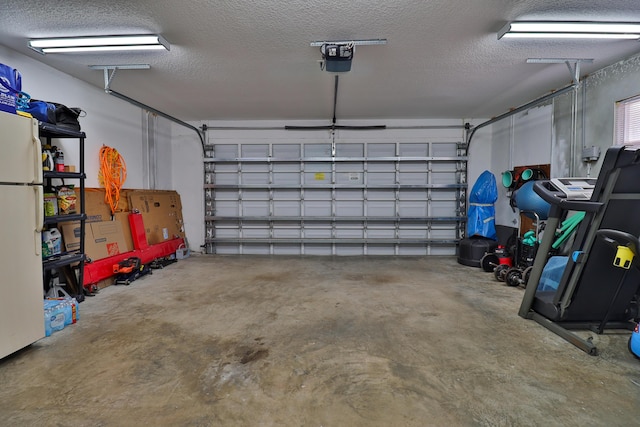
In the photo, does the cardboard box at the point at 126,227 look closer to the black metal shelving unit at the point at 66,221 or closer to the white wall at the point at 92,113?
the white wall at the point at 92,113

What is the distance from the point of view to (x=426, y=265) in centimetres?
564

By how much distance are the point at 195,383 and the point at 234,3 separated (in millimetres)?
3100

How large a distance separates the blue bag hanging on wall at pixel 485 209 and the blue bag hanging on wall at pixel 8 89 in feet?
21.6

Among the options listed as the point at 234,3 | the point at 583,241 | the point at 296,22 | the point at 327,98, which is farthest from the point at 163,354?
the point at 327,98

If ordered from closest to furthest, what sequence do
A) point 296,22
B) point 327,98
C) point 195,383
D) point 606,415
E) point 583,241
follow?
point 606,415 → point 195,383 → point 583,241 → point 296,22 → point 327,98

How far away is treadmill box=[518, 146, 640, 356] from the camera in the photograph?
2426mm

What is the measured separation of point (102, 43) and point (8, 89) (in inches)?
42.9

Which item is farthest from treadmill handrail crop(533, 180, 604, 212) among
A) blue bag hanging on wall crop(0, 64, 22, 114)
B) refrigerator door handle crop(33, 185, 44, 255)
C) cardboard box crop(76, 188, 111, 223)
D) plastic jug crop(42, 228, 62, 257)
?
cardboard box crop(76, 188, 111, 223)

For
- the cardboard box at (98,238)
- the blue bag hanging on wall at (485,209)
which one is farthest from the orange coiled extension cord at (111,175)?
the blue bag hanging on wall at (485,209)

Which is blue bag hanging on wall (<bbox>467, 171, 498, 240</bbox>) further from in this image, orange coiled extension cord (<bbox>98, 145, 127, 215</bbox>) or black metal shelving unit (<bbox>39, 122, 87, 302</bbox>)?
orange coiled extension cord (<bbox>98, 145, 127, 215</bbox>)

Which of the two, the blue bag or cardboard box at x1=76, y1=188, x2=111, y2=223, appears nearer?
the blue bag

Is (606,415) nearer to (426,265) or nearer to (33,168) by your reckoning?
(426,265)

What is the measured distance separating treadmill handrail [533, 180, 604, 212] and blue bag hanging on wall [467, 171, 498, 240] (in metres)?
2.81

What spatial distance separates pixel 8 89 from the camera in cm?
244
